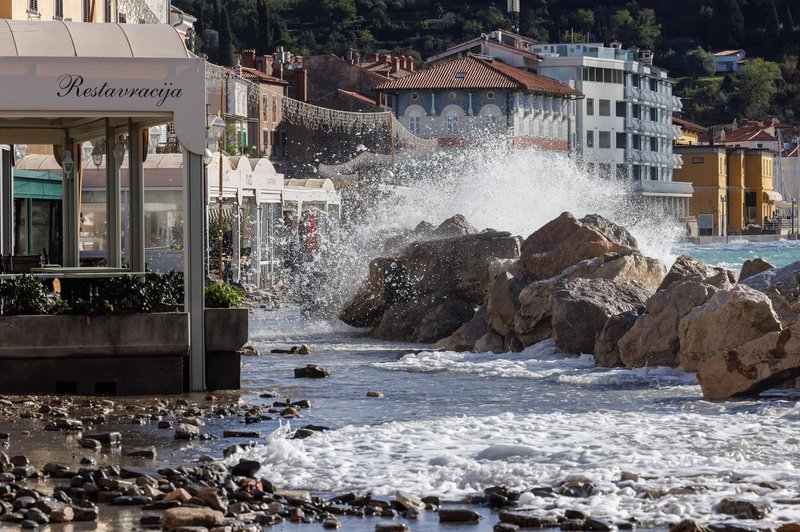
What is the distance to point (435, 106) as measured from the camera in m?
99.9

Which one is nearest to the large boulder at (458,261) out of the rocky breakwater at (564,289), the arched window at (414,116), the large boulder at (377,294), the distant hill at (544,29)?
the large boulder at (377,294)

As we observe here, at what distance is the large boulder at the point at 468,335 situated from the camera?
2555 cm

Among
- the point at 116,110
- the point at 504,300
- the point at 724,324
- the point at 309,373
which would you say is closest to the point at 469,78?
the point at 504,300

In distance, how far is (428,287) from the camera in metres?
30.2

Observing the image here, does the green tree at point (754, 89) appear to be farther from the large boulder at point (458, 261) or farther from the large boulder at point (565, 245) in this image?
the large boulder at point (565, 245)

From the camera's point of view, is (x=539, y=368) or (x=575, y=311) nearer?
(x=539, y=368)

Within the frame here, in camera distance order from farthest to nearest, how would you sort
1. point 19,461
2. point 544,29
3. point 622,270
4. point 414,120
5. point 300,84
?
point 544,29 → point 414,120 → point 300,84 → point 622,270 → point 19,461

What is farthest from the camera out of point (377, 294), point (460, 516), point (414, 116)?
point (414, 116)

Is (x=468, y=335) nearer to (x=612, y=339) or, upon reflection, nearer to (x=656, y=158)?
(x=612, y=339)

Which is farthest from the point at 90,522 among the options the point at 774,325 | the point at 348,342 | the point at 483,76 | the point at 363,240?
the point at 483,76

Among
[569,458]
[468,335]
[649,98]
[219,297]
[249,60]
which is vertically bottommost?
[569,458]

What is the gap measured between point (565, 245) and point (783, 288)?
20.9 ft

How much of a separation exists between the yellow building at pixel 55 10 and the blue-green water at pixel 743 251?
47.4 meters

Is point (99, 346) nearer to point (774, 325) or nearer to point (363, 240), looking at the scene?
point (774, 325)
